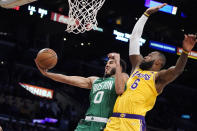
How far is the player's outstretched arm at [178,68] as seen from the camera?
9.89ft

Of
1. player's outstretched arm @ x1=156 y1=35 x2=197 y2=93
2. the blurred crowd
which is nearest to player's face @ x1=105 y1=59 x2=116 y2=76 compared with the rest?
player's outstretched arm @ x1=156 y1=35 x2=197 y2=93

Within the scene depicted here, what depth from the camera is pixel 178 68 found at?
123 inches

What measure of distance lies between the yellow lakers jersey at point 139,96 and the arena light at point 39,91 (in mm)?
11345

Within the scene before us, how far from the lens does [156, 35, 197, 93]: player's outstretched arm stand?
302 cm

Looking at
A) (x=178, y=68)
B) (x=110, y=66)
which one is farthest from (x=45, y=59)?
(x=178, y=68)

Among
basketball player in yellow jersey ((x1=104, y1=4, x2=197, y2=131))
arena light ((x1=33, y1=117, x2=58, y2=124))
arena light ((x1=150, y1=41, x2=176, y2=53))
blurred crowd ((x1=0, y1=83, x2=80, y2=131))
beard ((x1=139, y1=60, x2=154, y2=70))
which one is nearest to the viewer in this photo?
basketball player in yellow jersey ((x1=104, y1=4, x2=197, y2=131))

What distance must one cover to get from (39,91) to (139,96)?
1159 cm

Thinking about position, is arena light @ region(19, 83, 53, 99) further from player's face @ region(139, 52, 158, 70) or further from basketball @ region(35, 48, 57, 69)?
player's face @ region(139, 52, 158, 70)

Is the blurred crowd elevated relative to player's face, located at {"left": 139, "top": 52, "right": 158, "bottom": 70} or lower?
lower

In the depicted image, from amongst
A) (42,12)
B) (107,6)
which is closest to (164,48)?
(107,6)

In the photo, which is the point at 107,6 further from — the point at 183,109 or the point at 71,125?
the point at 183,109

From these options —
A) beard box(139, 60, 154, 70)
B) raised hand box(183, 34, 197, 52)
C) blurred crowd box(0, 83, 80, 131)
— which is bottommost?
blurred crowd box(0, 83, 80, 131)

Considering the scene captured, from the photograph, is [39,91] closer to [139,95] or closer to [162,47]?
[162,47]

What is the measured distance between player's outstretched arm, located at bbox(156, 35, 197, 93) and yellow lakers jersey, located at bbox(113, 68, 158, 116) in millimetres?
87
